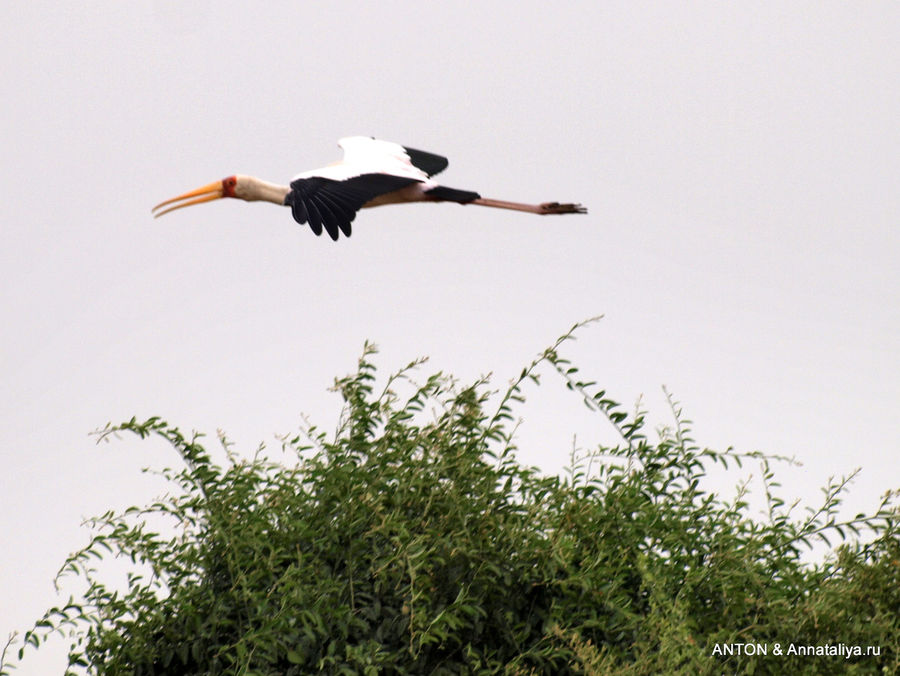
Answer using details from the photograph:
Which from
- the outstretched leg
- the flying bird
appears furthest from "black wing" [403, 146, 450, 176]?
the outstretched leg

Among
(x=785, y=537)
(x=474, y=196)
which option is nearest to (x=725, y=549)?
(x=785, y=537)

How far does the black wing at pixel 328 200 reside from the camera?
5488 mm

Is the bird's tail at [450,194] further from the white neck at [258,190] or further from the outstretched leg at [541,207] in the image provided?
the white neck at [258,190]

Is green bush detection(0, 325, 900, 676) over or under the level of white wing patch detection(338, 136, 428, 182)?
under

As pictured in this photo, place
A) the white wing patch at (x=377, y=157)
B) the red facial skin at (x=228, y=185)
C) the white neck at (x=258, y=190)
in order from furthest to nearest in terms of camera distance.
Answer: the red facial skin at (x=228, y=185), the white neck at (x=258, y=190), the white wing patch at (x=377, y=157)

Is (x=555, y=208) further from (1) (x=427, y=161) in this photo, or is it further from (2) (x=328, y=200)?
(2) (x=328, y=200)

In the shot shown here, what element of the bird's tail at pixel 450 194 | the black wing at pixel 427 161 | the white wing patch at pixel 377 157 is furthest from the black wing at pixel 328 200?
the black wing at pixel 427 161

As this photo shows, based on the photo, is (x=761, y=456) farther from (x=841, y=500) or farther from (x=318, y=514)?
(x=318, y=514)

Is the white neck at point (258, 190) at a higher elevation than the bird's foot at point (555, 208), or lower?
higher

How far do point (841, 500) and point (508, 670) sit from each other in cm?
162

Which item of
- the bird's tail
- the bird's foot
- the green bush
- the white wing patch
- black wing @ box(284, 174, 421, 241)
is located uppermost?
the white wing patch

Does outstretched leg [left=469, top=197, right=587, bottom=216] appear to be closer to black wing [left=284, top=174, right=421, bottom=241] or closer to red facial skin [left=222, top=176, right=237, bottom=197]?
black wing [left=284, top=174, right=421, bottom=241]

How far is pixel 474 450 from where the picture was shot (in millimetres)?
5016

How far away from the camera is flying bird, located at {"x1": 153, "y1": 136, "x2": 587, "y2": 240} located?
5.56m
